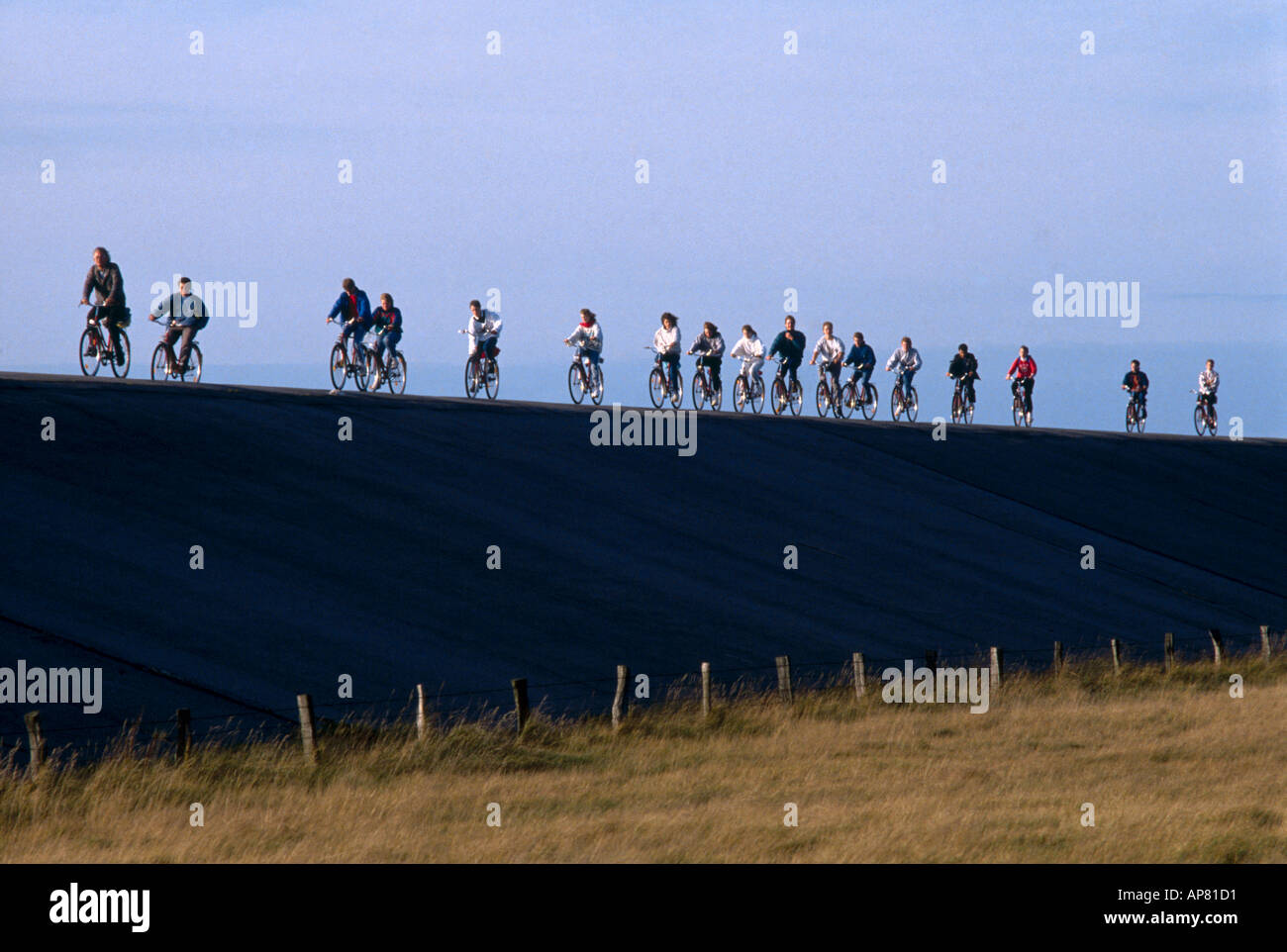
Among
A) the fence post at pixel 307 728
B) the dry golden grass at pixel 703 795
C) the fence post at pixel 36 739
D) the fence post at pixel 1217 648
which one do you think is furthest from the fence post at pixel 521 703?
the fence post at pixel 1217 648

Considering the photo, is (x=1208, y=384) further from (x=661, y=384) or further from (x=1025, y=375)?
(x=661, y=384)

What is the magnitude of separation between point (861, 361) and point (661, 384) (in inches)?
282

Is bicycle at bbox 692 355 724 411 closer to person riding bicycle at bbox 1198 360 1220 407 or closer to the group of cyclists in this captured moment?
the group of cyclists

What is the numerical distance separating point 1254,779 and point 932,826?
4304 millimetres

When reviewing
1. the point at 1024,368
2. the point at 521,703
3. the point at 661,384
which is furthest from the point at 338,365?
Result: the point at 1024,368

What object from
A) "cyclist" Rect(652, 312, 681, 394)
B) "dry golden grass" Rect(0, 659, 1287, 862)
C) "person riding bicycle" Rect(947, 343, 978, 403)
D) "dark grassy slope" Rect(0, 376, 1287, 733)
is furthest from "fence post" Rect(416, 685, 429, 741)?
"person riding bicycle" Rect(947, 343, 978, 403)

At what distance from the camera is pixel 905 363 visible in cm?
4038

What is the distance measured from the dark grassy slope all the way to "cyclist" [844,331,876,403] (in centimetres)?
312

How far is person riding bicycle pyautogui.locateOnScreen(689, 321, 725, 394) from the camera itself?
34.4m

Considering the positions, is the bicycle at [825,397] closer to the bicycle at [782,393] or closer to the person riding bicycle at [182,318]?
the bicycle at [782,393]

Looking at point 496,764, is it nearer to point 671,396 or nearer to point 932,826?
point 932,826

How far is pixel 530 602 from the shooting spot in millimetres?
20641

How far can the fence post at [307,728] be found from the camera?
13828mm
